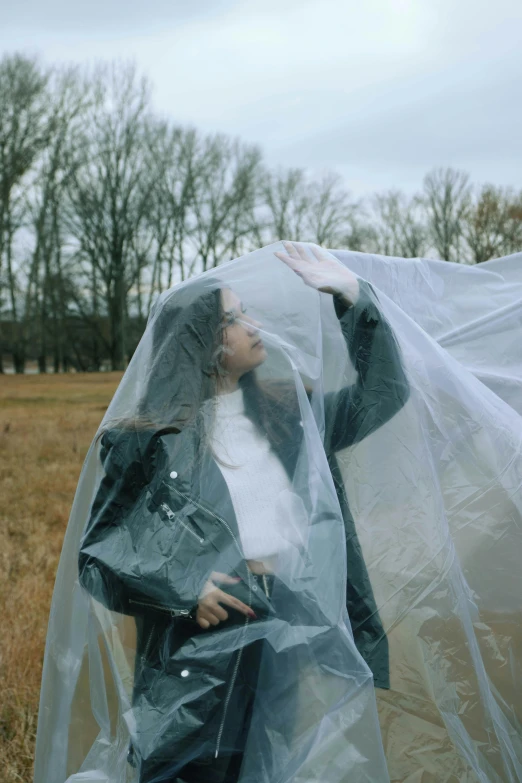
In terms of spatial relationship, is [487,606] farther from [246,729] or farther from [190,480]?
[190,480]

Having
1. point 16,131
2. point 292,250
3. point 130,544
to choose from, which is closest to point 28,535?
point 130,544

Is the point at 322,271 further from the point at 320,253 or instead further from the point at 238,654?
the point at 238,654

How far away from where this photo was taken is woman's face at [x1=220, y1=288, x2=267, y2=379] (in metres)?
1.77

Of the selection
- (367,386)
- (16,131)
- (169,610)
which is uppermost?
(16,131)

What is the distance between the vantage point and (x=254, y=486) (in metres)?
1.70

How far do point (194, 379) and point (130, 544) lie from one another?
42 centimetres

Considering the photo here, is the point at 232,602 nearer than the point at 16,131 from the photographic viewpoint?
Yes

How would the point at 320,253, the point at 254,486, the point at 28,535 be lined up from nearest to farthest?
the point at 254,486 → the point at 320,253 → the point at 28,535

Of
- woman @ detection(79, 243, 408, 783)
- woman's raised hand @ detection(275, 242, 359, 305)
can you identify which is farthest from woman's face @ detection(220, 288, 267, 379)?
woman's raised hand @ detection(275, 242, 359, 305)

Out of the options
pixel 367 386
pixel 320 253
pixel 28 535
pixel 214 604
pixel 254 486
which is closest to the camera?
pixel 214 604

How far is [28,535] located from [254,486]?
12.6ft

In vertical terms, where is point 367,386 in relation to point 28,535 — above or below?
above

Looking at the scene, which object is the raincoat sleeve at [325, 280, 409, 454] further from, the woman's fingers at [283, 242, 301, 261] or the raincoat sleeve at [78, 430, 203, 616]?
the raincoat sleeve at [78, 430, 203, 616]

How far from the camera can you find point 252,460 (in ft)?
5.69
